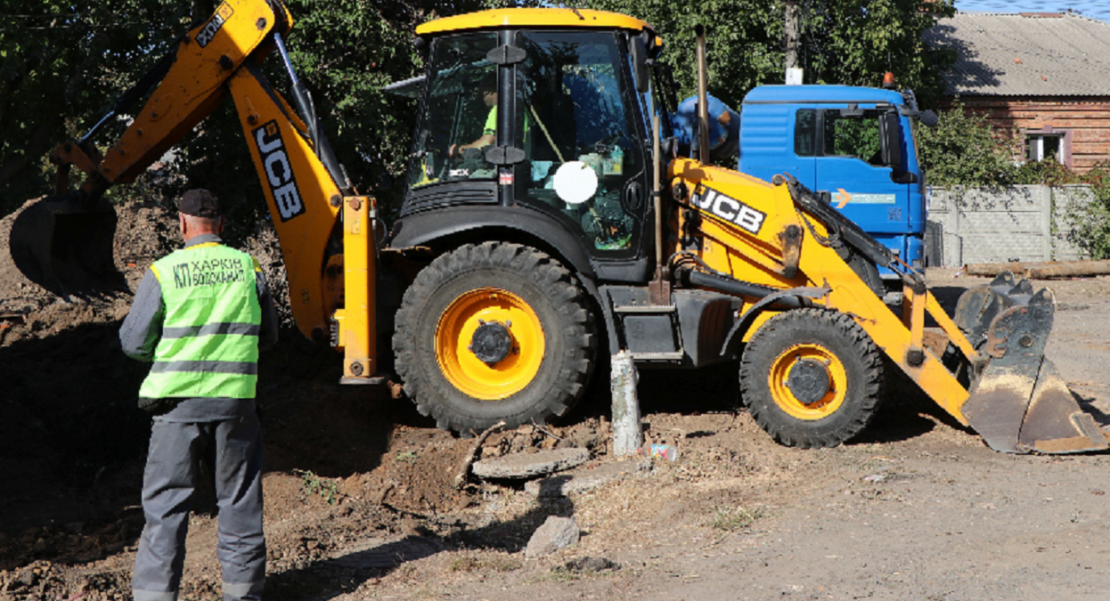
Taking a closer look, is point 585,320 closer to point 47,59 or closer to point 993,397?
point 993,397

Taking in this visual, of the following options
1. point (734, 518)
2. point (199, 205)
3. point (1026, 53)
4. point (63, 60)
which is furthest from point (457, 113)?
point (1026, 53)

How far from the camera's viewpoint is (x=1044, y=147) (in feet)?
87.4

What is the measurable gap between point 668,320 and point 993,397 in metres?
2.14

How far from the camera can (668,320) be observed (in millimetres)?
7199

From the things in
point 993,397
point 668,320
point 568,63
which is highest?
point 568,63

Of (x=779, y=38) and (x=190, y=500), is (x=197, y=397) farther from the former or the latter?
(x=779, y=38)

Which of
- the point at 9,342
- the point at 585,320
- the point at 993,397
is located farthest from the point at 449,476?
the point at 9,342

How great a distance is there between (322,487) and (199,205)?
2603 millimetres

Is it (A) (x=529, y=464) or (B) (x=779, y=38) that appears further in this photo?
(B) (x=779, y=38)

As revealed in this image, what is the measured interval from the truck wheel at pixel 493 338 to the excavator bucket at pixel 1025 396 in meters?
2.60

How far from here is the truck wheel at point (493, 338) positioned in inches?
285

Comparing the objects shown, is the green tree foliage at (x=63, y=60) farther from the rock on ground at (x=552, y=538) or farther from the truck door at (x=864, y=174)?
the truck door at (x=864, y=174)

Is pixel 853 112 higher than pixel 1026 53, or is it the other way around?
pixel 1026 53

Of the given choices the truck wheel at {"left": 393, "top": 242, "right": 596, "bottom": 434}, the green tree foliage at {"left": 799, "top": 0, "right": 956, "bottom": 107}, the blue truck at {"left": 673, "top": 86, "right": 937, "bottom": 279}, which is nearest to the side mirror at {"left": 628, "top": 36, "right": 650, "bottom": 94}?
the truck wheel at {"left": 393, "top": 242, "right": 596, "bottom": 434}
